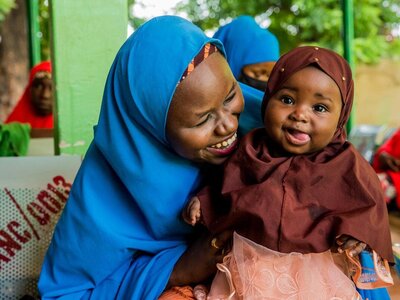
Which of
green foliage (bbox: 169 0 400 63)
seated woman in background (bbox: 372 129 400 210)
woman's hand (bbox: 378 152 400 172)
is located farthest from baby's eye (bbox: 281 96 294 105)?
green foliage (bbox: 169 0 400 63)

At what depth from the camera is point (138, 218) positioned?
186 cm

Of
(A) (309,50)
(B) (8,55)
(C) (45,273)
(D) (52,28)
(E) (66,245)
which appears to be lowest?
(B) (8,55)

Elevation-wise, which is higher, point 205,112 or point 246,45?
point 205,112

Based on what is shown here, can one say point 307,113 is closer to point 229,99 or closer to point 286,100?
point 286,100

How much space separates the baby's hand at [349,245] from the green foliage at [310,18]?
7969 mm

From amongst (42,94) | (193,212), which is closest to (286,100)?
(193,212)

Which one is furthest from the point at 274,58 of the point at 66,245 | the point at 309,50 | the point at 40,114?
the point at 40,114

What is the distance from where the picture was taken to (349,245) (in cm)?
153

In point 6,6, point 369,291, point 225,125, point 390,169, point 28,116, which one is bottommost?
point 28,116

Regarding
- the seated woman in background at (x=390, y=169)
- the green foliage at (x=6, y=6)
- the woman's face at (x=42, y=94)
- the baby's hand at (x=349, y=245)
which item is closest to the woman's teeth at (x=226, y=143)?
the baby's hand at (x=349, y=245)

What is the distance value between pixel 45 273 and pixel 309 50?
1187mm

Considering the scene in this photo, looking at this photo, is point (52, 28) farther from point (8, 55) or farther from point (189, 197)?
point (8, 55)

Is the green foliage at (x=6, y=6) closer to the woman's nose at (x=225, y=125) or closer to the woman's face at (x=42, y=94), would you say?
the woman's face at (x=42, y=94)

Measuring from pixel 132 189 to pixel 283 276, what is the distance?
1.75 ft
